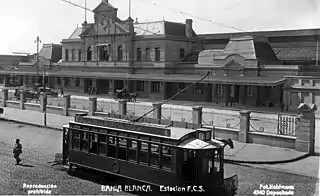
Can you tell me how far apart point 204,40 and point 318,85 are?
2391 cm

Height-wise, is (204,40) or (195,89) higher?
(204,40)

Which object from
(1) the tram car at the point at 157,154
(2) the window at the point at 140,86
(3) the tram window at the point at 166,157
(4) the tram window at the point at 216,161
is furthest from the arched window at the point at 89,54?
(4) the tram window at the point at 216,161

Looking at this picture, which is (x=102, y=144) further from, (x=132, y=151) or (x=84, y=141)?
(x=132, y=151)

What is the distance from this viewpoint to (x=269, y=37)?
2067 inches

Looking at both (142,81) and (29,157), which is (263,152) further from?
(142,81)

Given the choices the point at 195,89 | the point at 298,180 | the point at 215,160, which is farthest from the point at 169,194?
the point at 195,89

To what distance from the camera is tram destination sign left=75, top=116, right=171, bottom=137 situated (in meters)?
12.8

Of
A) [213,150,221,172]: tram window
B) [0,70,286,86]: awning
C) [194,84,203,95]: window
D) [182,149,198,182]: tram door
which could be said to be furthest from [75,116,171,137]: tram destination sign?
[194,84,203,95]: window

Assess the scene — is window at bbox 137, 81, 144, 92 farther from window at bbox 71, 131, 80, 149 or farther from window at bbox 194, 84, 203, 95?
window at bbox 71, 131, 80, 149

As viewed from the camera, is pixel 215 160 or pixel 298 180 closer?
pixel 215 160

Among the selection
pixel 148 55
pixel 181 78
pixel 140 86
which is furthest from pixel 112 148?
pixel 148 55

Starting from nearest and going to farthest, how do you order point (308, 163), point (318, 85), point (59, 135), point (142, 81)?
point (308, 163), point (59, 135), point (318, 85), point (142, 81)

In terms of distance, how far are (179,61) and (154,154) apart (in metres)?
39.9

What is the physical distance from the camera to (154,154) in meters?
12.8
